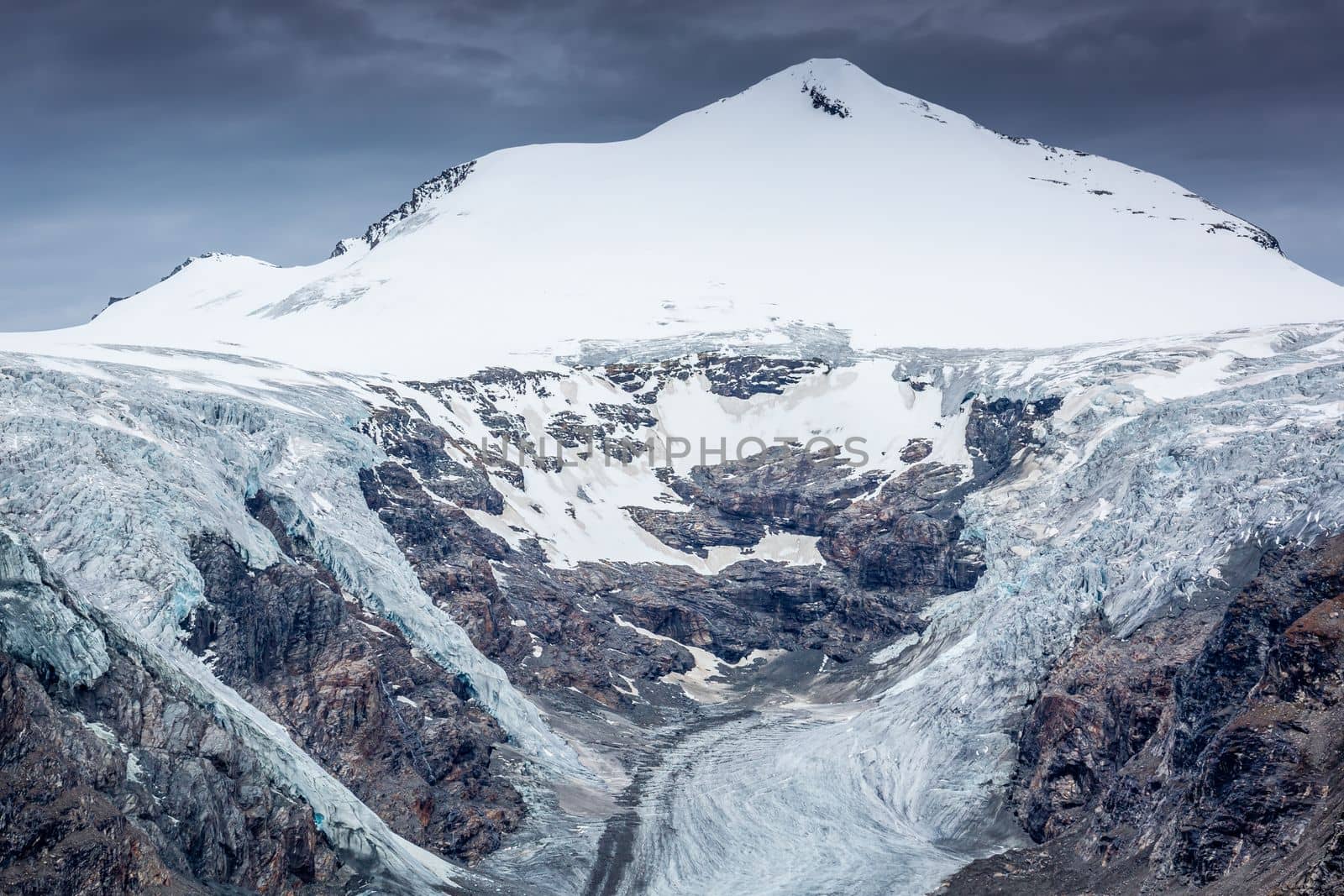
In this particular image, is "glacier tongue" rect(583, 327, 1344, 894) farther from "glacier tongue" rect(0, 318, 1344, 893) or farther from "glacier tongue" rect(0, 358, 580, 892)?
"glacier tongue" rect(0, 358, 580, 892)

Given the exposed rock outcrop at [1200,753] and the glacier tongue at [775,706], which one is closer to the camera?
the exposed rock outcrop at [1200,753]

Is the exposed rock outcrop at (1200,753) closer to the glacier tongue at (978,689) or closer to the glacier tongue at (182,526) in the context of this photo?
the glacier tongue at (978,689)

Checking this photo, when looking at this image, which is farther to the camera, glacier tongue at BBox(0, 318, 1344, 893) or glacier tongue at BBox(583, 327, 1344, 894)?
glacier tongue at BBox(583, 327, 1344, 894)

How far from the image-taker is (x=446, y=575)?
15238 cm

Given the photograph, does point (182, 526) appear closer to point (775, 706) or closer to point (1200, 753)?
point (1200, 753)

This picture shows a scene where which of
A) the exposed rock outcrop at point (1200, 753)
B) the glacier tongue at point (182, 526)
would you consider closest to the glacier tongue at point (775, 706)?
the glacier tongue at point (182, 526)

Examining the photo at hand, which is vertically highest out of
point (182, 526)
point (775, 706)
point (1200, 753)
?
point (182, 526)

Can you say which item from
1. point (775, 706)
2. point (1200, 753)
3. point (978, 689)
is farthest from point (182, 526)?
point (775, 706)

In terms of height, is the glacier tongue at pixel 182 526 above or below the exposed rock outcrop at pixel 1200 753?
above

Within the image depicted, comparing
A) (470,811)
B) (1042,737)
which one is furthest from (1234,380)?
(470,811)

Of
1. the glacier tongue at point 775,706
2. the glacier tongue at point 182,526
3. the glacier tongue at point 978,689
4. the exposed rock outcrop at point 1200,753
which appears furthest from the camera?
the glacier tongue at point 978,689

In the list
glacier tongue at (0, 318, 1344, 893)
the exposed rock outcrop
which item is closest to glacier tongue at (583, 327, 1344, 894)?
glacier tongue at (0, 318, 1344, 893)

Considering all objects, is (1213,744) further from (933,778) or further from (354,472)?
(354,472)

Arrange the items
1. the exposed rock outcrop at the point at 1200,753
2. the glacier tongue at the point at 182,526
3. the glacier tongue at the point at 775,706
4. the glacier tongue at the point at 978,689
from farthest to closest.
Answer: the glacier tongue at the point at 978,689 < the glacier tongue at the point at 775,706 < the glacier tongue at the point at 182,526 < the exposed rock outcrop at the point at 1200,753
